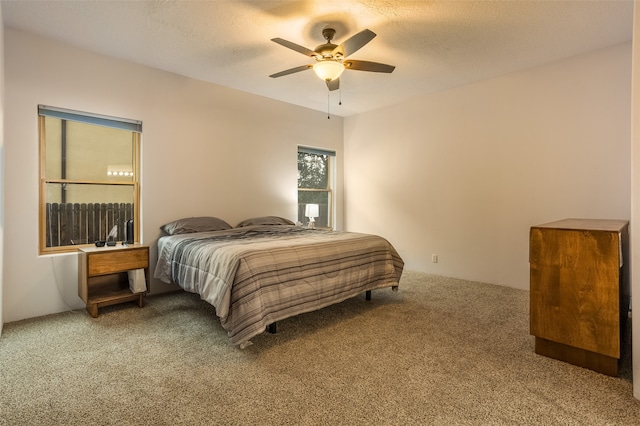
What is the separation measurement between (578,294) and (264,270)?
2110 mm

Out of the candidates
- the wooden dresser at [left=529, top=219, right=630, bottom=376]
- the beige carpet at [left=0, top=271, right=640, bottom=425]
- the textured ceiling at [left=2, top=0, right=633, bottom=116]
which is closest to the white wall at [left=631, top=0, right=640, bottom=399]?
the wooden dresser at [left=529, top=219, right=630, bottom=376]

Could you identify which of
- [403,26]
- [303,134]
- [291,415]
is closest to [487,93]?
[403,26]

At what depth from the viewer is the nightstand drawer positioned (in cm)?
302

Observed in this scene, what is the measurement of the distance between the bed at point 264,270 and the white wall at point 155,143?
0.59 meters

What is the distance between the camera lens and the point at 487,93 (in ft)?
13.8

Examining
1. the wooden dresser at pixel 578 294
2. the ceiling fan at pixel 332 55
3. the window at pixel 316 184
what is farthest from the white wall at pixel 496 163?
the ceiling fan at pixel 332 55

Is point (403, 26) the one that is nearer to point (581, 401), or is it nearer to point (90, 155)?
point (581, 401)

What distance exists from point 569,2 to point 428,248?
3.19m

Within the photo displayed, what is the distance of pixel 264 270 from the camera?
249 cm

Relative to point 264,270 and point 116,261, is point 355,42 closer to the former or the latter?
point 264,270

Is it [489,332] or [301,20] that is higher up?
[301,20]

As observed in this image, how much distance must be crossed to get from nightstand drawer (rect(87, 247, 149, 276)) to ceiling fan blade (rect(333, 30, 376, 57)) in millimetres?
2629

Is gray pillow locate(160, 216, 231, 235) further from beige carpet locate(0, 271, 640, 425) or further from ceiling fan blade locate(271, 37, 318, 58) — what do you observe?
ceiling fan blade locate(271, 37, 318, 58)

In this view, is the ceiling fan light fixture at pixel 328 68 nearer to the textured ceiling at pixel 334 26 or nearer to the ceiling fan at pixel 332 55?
the ceiling fan at pixel 332 55
